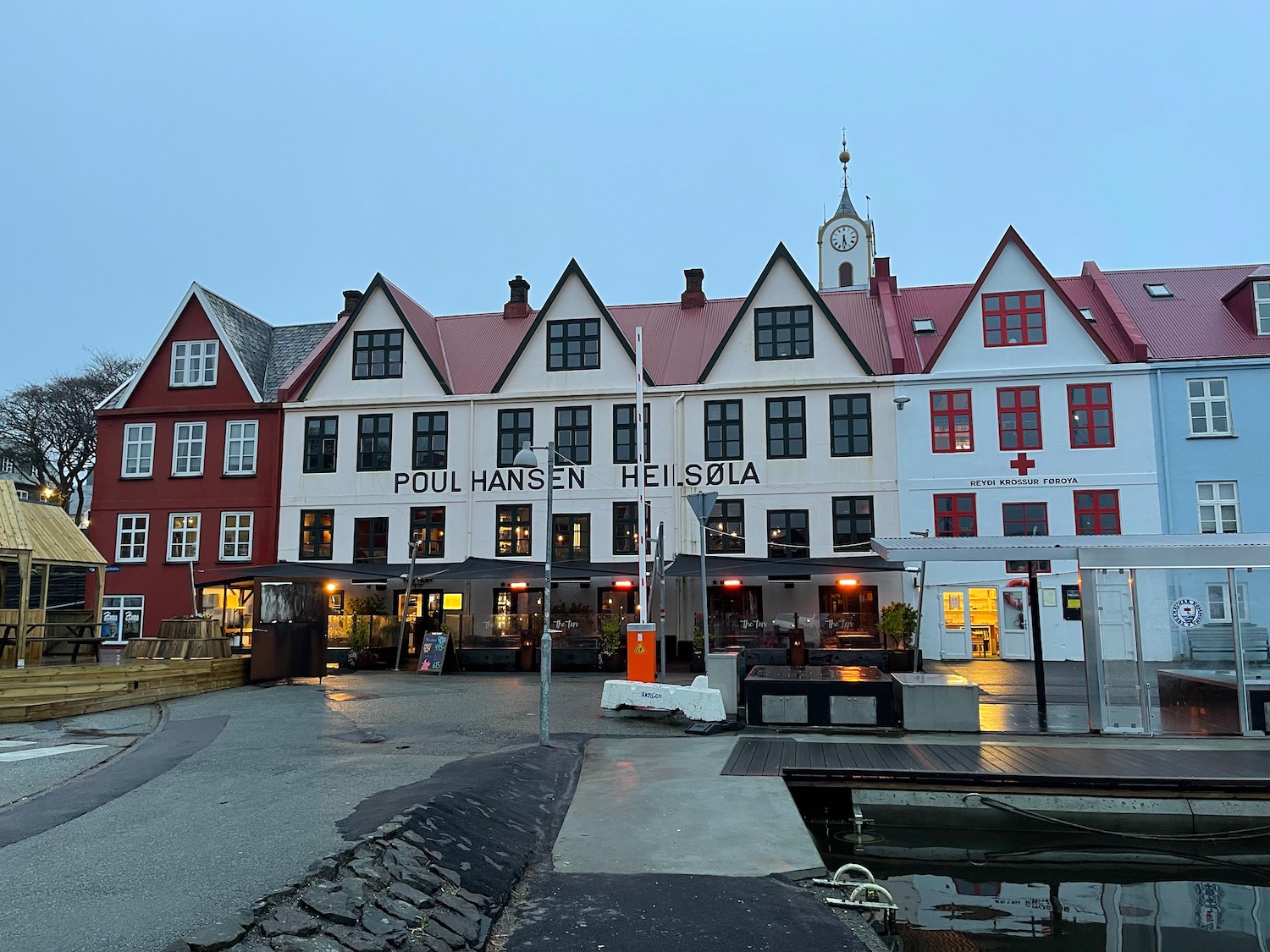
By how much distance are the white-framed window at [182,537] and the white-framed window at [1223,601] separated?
30461 mm

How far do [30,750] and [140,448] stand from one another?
78.2 feet

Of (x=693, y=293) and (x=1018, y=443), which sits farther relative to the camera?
(x=693, y=293)

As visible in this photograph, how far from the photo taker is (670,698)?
51.3 feet

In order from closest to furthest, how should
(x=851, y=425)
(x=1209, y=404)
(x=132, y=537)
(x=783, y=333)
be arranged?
1. (x=1209, y=404)
2. (x=851, y=425)
3. (x=783, y=333)
4. (x=132, y=537)

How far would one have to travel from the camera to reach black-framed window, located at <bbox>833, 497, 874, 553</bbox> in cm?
2920

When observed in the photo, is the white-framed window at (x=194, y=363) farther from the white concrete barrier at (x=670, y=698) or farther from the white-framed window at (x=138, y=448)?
the white concrete barrier at (x=670, y=698)

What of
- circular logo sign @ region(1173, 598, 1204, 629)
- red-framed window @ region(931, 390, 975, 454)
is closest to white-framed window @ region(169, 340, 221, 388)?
red-framed window @ region(931, 390, 975, 454)

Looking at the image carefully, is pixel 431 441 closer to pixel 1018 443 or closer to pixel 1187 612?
pixel 1018 443

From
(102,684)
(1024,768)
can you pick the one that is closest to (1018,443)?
(1024,768)

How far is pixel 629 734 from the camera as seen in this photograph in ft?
47.8

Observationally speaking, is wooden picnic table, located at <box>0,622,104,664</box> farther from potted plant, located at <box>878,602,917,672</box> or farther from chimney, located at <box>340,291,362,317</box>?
potted plant, located at <box>878,602,917,672</box>

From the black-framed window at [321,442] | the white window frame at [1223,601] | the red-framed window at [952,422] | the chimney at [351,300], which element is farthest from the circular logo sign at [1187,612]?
the chimney at [351,300]

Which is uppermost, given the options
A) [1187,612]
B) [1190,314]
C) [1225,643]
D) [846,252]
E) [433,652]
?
[846,252]

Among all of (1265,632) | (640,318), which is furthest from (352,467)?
(1265,632)
